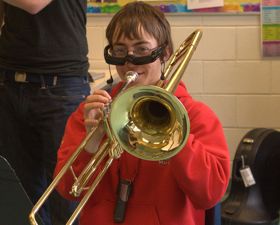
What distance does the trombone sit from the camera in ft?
3.43

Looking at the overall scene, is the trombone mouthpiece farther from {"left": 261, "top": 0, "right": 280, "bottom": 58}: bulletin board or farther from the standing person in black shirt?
{"left": 261, "top": 0, "right": 280, "bottom": 58}: bulletin board

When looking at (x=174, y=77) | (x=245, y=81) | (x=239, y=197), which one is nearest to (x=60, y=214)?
(x=239, y=197)

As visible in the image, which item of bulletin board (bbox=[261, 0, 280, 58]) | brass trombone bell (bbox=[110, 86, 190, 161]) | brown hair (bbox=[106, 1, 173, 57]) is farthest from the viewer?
bulletin board (bbox=[261, 0, 280, 58])

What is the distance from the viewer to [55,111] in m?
1.64

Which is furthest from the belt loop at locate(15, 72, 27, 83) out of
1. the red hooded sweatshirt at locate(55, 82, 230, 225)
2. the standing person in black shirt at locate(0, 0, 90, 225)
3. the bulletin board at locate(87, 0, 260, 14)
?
the bulletin board at locate(87, 0, 260, 14)

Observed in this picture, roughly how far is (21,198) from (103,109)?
0.27m

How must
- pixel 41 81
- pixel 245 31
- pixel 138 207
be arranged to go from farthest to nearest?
pixel 245 31 < pixel 41 81 < pixel 138 207

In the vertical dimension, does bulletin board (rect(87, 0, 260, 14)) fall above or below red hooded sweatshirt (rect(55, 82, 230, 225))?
above

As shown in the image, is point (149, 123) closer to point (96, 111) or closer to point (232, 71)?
point (96, 111)

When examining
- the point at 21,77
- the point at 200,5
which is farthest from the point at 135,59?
the point at 200,5

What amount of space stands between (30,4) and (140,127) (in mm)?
600

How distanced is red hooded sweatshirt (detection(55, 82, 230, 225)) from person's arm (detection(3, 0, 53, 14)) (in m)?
0.39

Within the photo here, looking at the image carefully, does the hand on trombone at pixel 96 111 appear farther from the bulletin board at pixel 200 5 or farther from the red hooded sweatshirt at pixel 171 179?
the bulletin board at pixel 200 5

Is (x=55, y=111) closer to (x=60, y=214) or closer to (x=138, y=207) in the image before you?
(x=60, y=214)
